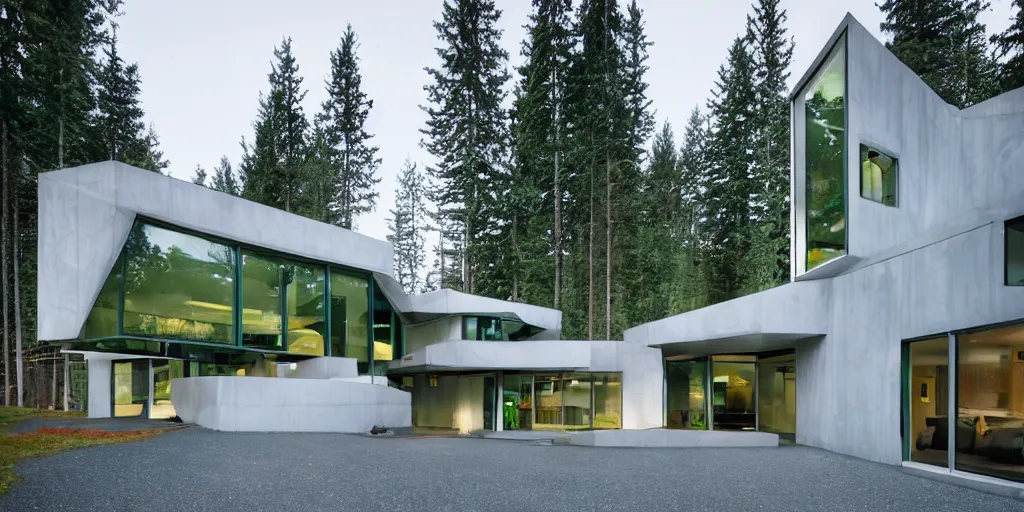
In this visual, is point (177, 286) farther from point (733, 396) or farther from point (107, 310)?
point (733, 396)

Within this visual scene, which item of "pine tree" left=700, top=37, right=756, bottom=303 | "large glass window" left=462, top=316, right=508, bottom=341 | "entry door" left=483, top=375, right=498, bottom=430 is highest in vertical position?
"pine tree" left=700, top=37, right=756, bottom=303

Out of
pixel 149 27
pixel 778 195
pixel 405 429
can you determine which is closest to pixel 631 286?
pixel 778 195

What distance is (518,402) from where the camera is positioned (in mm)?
24438

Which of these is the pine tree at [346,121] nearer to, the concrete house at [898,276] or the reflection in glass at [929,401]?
the concrete house at [898,276]

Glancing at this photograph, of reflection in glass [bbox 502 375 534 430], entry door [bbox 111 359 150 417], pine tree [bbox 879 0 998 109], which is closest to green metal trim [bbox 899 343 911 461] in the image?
reflection in glass [bbox 502 375 534 430]

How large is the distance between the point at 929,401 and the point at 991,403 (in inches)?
55.2

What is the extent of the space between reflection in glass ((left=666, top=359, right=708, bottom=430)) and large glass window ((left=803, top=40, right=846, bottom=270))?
8746 millimetres

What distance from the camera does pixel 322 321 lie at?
21.5 metres

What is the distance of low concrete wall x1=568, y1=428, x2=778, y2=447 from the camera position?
1479 cm

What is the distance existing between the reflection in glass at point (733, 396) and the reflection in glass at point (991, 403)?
11.1 metres

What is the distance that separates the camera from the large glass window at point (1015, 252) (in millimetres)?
8312

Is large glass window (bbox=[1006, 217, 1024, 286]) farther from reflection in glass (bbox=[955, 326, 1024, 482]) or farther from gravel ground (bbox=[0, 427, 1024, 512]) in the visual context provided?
gravel ground (bbox=[0, 427, 1024, 512])

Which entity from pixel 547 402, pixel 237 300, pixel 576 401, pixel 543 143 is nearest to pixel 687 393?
pixel 576 401

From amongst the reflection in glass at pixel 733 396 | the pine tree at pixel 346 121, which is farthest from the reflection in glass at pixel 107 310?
the pine tree at pixel 346 121
